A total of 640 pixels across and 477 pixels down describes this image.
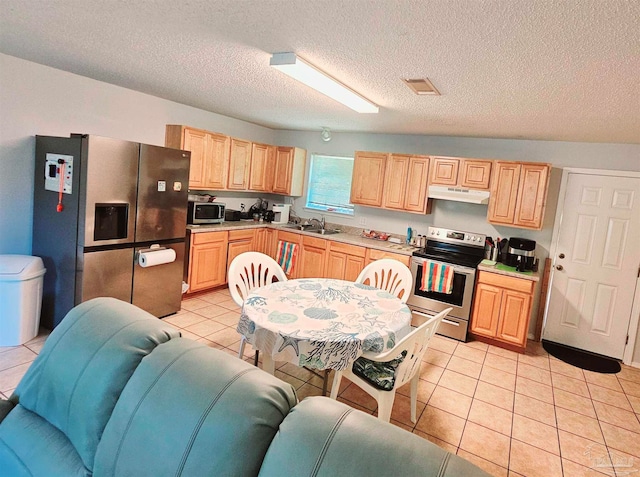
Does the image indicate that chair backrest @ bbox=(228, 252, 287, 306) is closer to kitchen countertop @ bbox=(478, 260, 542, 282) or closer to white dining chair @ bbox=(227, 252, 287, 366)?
white dining chair @ bbox=(227, 252, 287, 366)

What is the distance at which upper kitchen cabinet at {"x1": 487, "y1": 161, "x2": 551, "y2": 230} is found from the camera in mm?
4141

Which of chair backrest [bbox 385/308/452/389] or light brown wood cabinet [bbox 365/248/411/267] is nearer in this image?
chair backrest [bbox 385/308/452/389]

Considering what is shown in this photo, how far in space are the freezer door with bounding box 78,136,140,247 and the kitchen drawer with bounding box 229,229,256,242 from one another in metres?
1.64

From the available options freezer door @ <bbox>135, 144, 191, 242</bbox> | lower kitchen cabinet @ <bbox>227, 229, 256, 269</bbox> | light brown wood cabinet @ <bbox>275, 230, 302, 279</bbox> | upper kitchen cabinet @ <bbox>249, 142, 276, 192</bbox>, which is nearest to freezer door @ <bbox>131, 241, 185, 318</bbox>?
freezer door @ <bbox>135, 144, 191, 242</bbox>

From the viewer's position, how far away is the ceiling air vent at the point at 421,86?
104 inches

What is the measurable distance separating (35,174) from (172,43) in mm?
2043

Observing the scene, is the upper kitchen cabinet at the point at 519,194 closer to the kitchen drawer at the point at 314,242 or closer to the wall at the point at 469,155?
the wall at the point at 469,155

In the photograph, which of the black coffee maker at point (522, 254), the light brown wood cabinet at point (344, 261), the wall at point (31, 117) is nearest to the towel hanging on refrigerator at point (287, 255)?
the light brown wood cabinet at point (344, 261)

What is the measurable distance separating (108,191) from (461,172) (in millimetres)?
3704

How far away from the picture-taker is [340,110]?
3.95 m

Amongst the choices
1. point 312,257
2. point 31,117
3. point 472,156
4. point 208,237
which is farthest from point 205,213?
point 472,156

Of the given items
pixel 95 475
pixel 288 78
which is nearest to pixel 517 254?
pixel 288 78

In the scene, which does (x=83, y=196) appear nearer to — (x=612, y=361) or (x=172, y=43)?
(x=172, y=43)

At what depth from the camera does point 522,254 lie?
13.8ft
